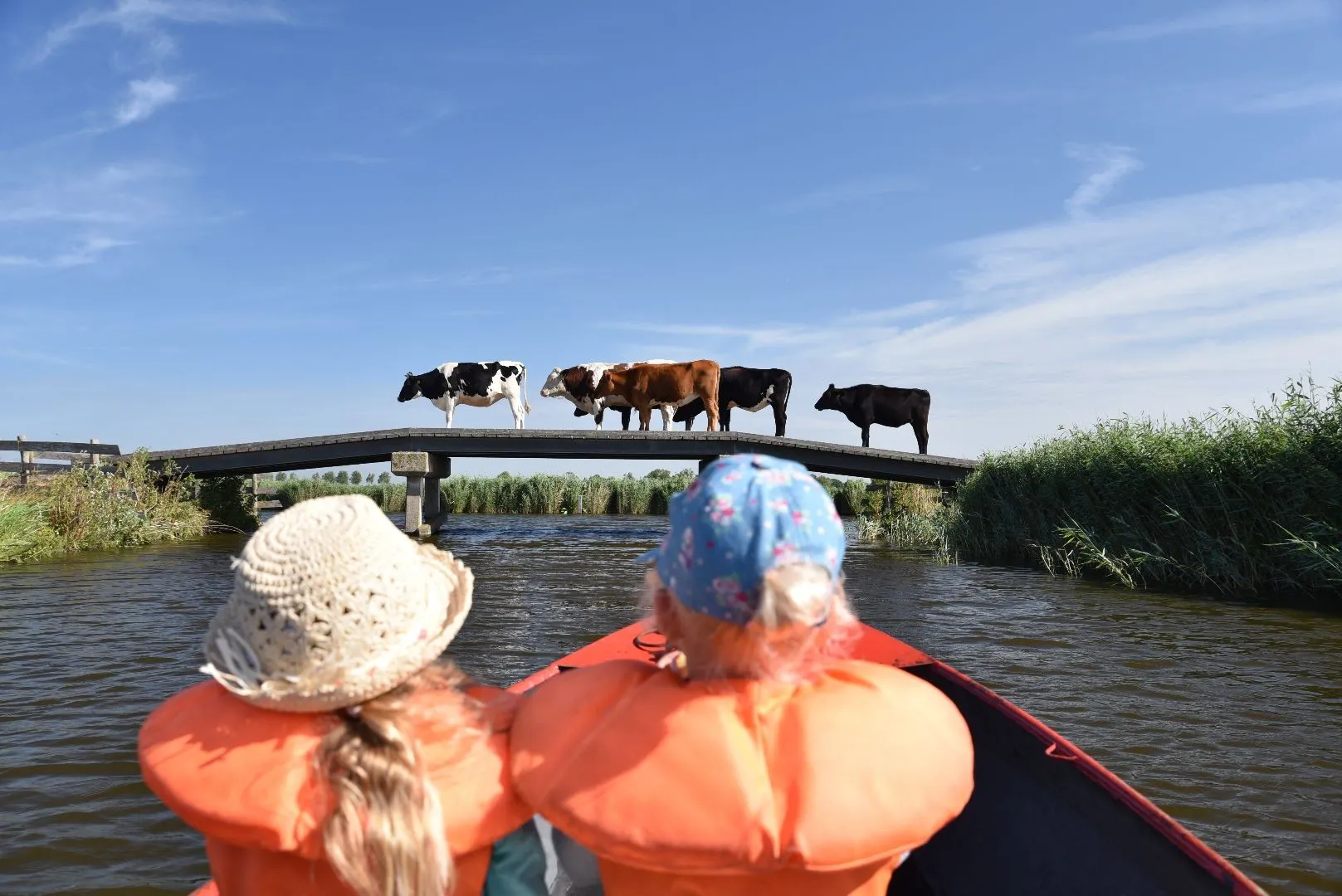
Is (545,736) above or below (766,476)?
below

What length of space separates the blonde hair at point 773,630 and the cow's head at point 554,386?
2181 cm

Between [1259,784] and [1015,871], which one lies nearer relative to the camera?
[1015,871]

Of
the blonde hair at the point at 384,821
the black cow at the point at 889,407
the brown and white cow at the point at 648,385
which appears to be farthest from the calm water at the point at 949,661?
the black cow at the point at 889,407

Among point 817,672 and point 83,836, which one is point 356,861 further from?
point 83,836

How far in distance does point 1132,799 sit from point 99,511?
61.7 ft

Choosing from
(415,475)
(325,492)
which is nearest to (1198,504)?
(415,475)

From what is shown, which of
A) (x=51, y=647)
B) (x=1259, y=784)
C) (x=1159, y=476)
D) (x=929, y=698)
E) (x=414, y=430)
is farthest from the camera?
(x=414, y=430)

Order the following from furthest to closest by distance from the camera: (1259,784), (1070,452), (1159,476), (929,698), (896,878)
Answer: (1070,452) → (1159,476) → (1259,784) → (896,878) → (929,698)

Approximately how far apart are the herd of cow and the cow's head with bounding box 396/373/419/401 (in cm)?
2

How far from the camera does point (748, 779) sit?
1464 mm

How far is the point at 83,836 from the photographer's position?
401cm

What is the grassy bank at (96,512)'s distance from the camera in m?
14.3

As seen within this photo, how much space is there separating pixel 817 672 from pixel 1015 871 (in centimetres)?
171

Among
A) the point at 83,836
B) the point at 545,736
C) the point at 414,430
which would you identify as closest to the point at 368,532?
the point at 545,736
